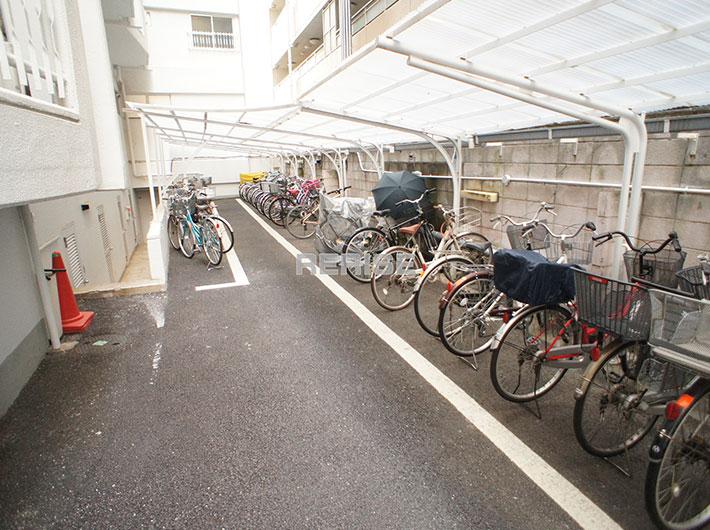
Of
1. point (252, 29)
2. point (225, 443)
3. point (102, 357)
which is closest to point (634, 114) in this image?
point (225, 443)

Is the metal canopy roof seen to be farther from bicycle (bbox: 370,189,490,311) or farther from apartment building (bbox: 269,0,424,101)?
apartment building (bbox: 269,0,424,101)

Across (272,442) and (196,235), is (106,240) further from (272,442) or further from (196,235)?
(272,442)

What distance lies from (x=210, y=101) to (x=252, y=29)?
4526 mm

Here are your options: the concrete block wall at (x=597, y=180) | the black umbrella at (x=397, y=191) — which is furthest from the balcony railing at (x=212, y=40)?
the concrete block wall at (x=597, y=180)

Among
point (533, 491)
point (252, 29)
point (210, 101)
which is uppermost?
point (252, 29)

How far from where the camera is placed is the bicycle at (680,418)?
1.91 metres

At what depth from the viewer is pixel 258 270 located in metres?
7.23

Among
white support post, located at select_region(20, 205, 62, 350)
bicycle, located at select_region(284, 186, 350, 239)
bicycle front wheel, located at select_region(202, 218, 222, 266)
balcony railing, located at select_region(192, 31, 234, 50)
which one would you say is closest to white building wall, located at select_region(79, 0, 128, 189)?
white support post, located at select_region(20, 205, 62, 350)

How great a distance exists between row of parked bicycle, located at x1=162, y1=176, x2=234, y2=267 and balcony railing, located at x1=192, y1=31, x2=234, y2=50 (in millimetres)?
12808

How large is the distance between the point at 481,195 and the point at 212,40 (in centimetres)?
1779

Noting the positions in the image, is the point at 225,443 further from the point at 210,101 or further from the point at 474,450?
the point at 210,101

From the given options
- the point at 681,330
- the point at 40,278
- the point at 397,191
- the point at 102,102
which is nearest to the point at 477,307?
the point at 681,330

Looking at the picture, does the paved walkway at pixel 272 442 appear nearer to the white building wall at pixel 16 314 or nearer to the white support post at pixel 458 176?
the white building wall at pixel 16 314

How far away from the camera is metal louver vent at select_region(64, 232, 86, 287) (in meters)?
5.72
